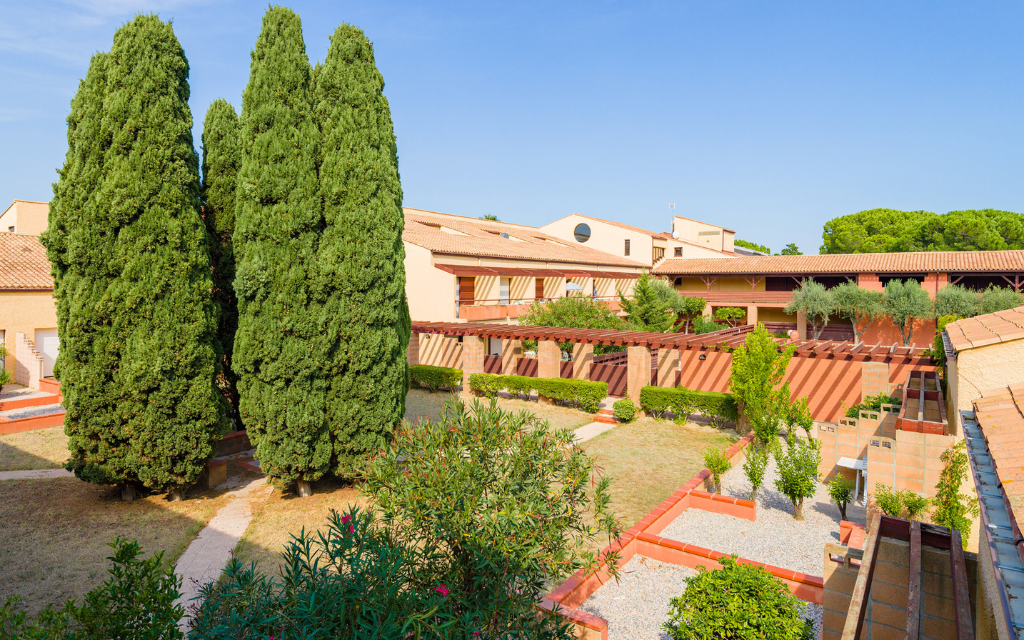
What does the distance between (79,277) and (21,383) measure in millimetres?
15197

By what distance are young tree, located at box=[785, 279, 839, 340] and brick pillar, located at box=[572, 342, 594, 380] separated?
56.0 ft

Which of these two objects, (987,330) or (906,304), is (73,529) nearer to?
(987,330)

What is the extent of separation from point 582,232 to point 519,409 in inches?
1148

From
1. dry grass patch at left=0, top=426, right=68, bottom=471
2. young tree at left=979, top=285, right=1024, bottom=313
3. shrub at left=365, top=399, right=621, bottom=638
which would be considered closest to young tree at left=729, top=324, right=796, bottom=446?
shrub at left=365, top=399, right=621, bottom=638

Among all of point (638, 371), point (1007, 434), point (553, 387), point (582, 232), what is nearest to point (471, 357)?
point (553, 387)

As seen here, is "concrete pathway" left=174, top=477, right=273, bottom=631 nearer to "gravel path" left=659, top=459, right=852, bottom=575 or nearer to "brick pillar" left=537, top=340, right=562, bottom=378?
"gravel path" left=659, top=459, right=852, bottom=575

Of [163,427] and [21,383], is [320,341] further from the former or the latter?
[21,383]

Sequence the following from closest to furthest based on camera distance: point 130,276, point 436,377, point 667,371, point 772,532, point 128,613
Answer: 1. point 128,613
2. point 772,532
3. point 130,276
4. point 436,377
5. point 667,371

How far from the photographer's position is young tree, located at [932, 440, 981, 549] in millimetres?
7512

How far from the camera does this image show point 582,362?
67.8 feet

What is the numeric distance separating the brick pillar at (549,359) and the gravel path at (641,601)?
11859 mm

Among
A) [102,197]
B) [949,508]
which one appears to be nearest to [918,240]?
[949,508]

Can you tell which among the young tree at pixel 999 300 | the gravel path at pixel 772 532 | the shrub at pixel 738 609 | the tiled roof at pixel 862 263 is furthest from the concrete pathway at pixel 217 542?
the tiled roof at pixel 862 263

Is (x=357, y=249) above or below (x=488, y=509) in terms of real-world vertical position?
above
